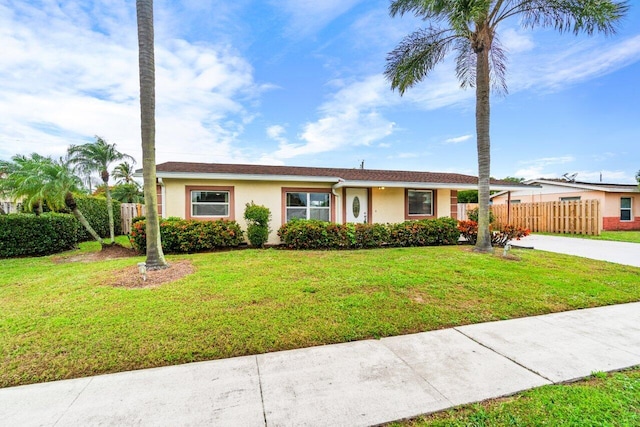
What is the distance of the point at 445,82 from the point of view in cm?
1186

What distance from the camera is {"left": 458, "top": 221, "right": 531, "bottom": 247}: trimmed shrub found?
31.3 ft

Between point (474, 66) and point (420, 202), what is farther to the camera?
point (420, 202)

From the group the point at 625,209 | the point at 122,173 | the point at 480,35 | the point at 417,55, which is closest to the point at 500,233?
the point at 480,35

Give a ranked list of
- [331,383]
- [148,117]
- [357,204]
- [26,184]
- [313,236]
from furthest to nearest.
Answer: [357,204], [313,236], [26,184], [148,117], [331,383]

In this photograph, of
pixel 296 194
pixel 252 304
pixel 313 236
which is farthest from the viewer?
pixel 296 194

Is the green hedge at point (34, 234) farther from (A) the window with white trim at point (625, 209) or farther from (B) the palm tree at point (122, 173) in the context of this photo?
(A) the window with white trim at point (625, 209)

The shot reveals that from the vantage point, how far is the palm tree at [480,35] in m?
7.35

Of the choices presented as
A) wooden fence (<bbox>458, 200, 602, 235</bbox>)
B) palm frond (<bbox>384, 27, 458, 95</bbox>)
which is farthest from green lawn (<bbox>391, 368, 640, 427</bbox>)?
wooden fence (<bbox>458, 200, 602, 235</bbox>)

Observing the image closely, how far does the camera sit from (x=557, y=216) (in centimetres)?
1609

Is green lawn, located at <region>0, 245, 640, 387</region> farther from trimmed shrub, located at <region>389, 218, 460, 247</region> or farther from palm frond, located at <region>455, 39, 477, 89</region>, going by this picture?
palm frond, located at <region>455, 39, 477, 89</region>

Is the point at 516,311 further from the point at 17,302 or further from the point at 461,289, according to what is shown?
the point at 17,302

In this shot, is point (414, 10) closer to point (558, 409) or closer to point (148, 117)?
point (148, 117)

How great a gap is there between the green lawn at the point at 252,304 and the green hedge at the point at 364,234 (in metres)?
2.30

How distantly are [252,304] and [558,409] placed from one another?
147 inches
